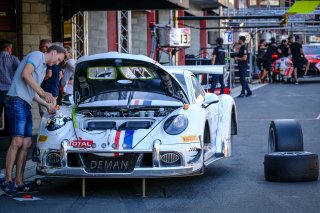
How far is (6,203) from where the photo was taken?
28.6 ft

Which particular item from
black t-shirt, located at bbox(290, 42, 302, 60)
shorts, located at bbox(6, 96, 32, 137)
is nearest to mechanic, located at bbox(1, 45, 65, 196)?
shorts, located at bbox(6, 96, 32, 137)

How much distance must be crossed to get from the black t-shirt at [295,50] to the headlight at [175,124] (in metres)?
24.3

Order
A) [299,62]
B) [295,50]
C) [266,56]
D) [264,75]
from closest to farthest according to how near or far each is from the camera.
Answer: [295,50], [299,62], [266,56], [264,75]

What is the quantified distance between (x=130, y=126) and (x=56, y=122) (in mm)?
835

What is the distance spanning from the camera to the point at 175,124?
9.23 m

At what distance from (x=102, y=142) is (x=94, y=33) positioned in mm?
14512

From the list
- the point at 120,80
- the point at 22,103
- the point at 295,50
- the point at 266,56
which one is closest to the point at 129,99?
the point at 120,80

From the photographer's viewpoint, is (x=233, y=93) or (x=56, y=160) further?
(x=233, y=93)

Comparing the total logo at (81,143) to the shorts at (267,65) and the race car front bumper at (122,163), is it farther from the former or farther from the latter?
the shorts at (267,65)

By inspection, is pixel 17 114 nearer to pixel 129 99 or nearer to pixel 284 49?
pixel 129 99

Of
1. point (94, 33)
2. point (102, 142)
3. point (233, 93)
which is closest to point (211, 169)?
point (102, 142)

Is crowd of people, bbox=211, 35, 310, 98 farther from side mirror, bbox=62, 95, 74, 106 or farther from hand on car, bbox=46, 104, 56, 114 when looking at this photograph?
hand on car, bbox=46, 104, 56, 114

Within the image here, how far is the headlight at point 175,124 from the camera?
9.15 m

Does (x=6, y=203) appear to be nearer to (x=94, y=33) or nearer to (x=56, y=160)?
(x=56, y=160)
